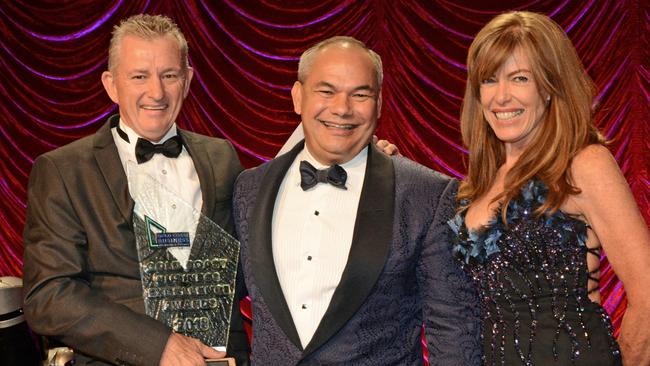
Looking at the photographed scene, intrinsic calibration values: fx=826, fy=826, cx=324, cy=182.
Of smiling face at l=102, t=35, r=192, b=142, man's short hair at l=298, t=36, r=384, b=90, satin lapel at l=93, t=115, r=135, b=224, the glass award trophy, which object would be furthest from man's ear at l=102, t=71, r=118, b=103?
man's short hair at l=298, t=36, r=384, b=90

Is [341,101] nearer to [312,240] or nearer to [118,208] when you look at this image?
[312,240]

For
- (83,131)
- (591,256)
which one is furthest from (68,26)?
(591,256)

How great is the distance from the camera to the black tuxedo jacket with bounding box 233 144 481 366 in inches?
98.7

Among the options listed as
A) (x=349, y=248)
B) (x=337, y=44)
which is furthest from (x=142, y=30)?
(x=349, y=248)

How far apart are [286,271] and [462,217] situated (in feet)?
1.92

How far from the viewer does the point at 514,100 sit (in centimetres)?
254

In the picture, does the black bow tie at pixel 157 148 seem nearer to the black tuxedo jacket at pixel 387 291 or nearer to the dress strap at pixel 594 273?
the black tuxedo jacket at pixel 387 291

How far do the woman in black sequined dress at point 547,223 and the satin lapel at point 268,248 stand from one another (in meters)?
0.57

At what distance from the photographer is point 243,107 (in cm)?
688

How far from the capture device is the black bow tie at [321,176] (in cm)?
267

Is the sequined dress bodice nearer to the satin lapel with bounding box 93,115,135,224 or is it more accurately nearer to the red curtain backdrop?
the satin lapel with bounding box 93,115,135,224

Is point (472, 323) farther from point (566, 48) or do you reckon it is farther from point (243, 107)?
point (243, 107)

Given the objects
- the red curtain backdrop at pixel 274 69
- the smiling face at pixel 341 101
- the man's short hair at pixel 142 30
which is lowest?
the red curtain backdrop at pixel 274 69

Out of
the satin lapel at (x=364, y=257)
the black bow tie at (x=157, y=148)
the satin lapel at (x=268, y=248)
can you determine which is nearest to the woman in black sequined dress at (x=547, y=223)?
the satin lapel at (x=364, y=257)
